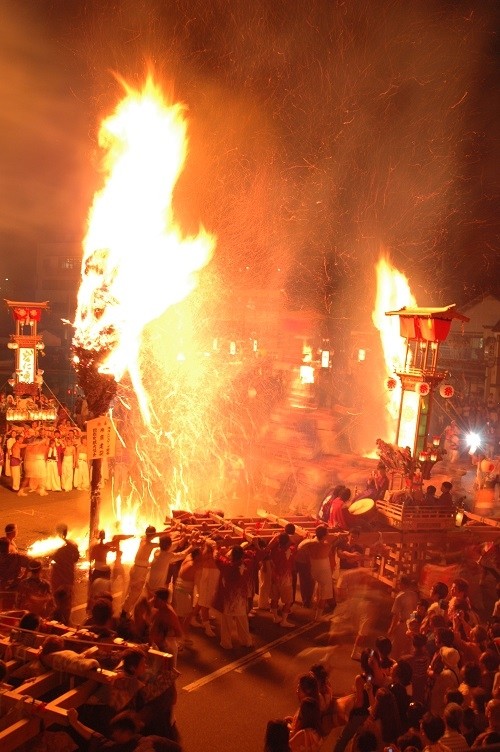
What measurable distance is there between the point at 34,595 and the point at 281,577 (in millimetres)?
3124

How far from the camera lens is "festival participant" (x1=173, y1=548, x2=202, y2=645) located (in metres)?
7.61

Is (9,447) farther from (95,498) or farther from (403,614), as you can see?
(403,614)

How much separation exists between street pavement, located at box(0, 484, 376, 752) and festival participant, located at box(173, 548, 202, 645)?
0.30 meters

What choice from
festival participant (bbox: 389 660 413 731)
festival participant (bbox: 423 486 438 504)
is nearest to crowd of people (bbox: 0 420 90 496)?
festival participant (bbox: 423 486 438 504)

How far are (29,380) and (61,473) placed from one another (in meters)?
8.21

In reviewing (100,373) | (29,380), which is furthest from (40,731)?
(29,380)

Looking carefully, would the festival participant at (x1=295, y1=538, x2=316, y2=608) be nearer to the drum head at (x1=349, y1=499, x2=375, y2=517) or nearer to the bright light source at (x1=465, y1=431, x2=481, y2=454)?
the drum head at (x1=349, y1=499, x2=375, y2=517)

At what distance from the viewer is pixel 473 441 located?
64.5ft

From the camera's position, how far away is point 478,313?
3503cm

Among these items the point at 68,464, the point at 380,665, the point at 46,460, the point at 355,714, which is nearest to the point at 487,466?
the point at 68,464

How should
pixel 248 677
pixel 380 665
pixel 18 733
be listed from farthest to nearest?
pixel 248 677 < pixel 380 665 < pixel 18 733

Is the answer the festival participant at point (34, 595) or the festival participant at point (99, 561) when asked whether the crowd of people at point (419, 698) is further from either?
the festival participant at point (99, 561)

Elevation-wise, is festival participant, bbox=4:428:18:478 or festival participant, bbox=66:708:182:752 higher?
festival participant, bbox=4:428:18:478

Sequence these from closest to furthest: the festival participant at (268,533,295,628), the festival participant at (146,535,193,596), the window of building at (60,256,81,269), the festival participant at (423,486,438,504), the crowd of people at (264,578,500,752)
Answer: the crowd of people at (264,578,500,752), the festival participant at (146,535,193,596), the festival participant at (268,533,295,628), the festival participant at (423,486,438,504), the window of building at (60,256,81,269)
